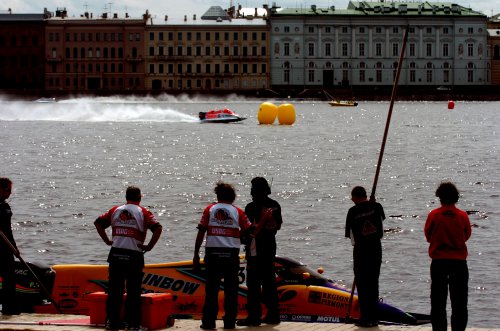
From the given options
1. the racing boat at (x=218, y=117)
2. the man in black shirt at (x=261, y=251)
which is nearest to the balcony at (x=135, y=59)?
the racing boat at (x=218, y=117)

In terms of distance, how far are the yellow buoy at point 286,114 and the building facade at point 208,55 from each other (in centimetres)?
6241

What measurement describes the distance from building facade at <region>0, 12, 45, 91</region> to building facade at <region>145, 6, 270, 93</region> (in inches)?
496

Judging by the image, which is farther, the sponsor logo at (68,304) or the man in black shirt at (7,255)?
the sponsor logo at (68,304)

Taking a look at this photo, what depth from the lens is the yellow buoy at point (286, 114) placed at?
84125mm

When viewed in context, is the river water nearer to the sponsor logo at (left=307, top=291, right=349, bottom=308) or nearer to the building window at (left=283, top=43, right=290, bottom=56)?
the sponsor logo at (left=307, top=291, right=349, bottom=308)

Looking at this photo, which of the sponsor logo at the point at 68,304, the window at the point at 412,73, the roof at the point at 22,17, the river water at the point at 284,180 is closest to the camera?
the sponsor logo at the point at 68,304

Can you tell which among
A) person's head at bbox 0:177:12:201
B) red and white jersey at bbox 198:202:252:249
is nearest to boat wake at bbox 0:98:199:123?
person's head at bbox 0:177:12:201

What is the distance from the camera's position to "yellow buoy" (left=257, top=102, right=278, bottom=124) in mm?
84625

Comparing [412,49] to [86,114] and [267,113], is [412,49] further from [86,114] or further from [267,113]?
[267,113]

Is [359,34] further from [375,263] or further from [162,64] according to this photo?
[375,263]

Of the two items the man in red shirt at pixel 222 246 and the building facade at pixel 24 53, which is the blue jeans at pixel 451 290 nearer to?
the man in red shirt at pixel 222 246

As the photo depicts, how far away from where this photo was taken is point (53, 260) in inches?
892

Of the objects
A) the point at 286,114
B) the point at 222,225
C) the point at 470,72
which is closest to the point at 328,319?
the point at 222,225

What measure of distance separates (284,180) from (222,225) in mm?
31189
